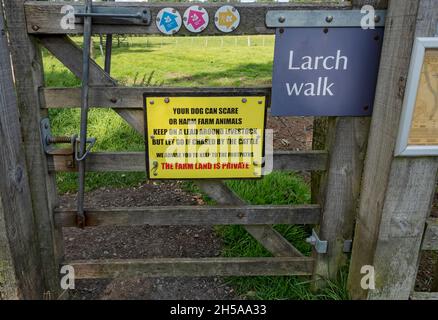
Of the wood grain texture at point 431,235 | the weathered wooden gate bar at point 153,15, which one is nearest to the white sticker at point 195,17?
the weathered wooden gate bar at point 153,15

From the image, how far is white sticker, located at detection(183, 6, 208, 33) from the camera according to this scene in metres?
2.05

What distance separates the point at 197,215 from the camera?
250 cm

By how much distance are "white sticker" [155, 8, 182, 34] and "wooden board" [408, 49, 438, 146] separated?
4.25 feet

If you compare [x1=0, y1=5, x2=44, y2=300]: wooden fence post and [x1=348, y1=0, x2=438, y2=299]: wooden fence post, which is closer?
[x1=348, y1=0, x2=438, y2=299]: wooden fence post

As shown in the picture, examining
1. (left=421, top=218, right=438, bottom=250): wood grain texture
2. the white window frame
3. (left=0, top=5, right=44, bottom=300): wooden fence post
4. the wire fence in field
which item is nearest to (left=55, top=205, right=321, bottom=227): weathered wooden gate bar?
(left=0, top=5, right=44, bottom=300): wooden fence post

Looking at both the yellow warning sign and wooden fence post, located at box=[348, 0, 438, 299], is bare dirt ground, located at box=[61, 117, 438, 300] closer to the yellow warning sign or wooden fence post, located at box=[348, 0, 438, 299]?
wooden fence post, located at box=[348, 0, 438, 299]

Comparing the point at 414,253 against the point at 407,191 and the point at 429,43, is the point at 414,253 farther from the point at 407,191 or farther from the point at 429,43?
the point at 429,43

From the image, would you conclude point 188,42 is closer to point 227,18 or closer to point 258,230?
point 258,230

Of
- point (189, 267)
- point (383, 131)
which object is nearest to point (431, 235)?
point (383, 131)

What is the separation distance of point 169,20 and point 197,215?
4.09 feet

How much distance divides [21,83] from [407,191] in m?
2.28

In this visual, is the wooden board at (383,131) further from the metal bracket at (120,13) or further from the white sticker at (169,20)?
the metal bracket at (120,13)

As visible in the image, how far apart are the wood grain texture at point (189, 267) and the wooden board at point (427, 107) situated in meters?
1.17

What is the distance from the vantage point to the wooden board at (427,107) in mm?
1811
